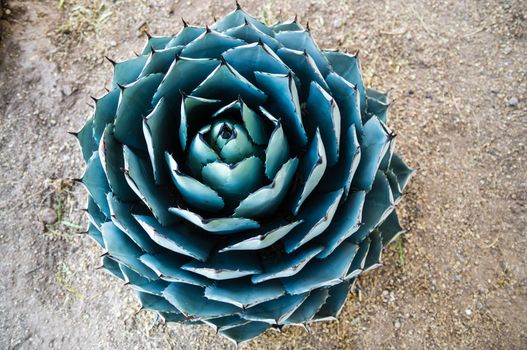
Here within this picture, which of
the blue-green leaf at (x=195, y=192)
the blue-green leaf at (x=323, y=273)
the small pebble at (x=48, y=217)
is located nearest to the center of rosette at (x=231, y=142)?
the blue-green leaf at (x=195, y=192)

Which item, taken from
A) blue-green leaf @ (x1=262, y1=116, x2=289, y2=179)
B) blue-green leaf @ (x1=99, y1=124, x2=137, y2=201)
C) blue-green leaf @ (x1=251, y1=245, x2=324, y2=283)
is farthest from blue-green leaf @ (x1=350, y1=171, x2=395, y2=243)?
blue-green leaf @ (x1=99, y1=124, x2=137, y2=201)

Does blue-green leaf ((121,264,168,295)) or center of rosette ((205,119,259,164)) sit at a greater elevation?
center of rosette ((205,119,259,164))

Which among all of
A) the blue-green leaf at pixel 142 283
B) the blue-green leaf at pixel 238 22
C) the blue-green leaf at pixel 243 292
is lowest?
the blue-green leaf at pixel 142 283

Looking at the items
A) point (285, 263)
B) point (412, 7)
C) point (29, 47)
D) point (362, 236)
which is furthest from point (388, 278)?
point (29, 47)

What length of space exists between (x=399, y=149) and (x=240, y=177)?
845 millimetres

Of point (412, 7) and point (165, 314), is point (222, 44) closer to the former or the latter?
point (165, 314)

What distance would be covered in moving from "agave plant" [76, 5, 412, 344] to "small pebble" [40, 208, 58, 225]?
69cm

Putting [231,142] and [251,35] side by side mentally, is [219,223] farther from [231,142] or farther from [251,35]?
[251,35]

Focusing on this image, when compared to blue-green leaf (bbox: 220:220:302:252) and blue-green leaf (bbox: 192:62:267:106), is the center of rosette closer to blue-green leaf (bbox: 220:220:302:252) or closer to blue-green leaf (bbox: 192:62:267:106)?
blue-green leaf (bbox: 192:62:267:106)

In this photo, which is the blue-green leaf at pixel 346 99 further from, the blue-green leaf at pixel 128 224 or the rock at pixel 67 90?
the rock at pixel 67 90

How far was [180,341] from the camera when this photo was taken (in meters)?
1.68

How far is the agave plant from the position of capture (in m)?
1.17

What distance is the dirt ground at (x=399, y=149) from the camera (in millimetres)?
1659

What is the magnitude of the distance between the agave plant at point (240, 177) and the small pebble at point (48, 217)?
27.3 inches
